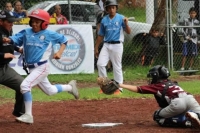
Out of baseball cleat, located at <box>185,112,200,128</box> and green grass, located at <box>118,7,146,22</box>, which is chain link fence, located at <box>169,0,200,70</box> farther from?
baseball cleat, located at <box>185,112,200,128</box>

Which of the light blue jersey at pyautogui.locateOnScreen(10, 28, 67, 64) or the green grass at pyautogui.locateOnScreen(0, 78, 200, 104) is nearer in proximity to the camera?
the light blue jersey at pyautogui.locateOnScreen(10, 28, 67, 64)

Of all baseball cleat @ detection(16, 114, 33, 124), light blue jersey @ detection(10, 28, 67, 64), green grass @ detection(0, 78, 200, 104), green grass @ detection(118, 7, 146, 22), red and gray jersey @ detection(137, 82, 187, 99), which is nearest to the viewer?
red and gray jersey @ detection(137, 82, 187, 99)

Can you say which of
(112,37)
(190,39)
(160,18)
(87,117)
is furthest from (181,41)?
(87,117)

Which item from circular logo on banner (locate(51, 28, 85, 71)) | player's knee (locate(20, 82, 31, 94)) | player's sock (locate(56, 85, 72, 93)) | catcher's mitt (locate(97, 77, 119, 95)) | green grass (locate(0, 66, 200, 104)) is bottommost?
green grass (locate(0, 66, 200, 104))

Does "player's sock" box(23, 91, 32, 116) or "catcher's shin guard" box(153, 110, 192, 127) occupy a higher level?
"player's sock" box(23, 91, 32, 116)

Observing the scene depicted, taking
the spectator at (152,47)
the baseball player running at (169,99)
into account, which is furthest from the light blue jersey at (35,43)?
the spectator at (152,47)

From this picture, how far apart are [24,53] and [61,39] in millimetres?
619

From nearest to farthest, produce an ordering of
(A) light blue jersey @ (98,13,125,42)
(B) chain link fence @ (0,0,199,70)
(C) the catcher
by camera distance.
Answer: (C) the catcher
(A) light blue jersey @ (98,13,125,42)
(B) chain link fence @ (0,0,199,70)

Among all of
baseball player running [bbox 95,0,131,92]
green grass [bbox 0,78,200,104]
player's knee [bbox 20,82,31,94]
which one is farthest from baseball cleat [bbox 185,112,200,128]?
baseball player running [bbox 95,0,131,92]

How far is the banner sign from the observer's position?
17031mm

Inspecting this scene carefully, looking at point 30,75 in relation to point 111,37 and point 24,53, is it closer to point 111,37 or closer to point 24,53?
point 24,53

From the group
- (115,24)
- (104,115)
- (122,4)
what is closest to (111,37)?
(115,24)

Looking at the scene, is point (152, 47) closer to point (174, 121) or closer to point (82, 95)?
point (82, 95)

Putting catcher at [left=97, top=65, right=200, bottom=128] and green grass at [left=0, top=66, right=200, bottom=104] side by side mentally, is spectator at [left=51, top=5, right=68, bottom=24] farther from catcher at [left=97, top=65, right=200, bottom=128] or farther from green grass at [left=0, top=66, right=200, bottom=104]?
catcher at [left=97, top=65, right=200, bottom=128]
